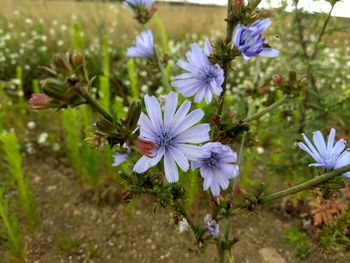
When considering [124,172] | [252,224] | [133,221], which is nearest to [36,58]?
[133,221]

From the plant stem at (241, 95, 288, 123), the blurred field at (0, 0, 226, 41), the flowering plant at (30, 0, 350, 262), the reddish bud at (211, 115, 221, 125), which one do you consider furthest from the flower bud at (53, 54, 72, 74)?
the blurred field at (0, 0, 226, 41)

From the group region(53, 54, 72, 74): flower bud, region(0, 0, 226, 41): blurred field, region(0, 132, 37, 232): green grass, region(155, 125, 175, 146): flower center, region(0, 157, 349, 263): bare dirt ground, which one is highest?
region(53, 54, 72, 74): flower bud

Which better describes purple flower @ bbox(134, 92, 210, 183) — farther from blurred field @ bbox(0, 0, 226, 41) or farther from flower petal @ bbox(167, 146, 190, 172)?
blurred field @ bbox(0, 0, 226, 41)

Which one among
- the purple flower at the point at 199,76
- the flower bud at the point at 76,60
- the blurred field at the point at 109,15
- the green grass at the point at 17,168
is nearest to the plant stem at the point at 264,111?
the purple flower at the point at 199,76

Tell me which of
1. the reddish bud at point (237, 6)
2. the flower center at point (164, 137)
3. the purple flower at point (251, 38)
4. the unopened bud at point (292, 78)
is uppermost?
the reddish bud at point (237, 6)

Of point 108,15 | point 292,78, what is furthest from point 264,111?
point 108,15

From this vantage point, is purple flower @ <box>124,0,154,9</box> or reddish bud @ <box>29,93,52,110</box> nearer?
reddish bud @ <box>29,93,52,110</box>

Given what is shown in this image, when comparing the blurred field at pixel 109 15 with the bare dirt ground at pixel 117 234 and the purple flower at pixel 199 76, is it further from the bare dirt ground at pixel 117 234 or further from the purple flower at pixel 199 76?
the purple flower at pixel 199 76
